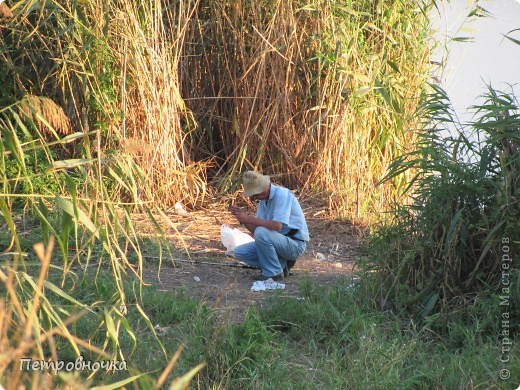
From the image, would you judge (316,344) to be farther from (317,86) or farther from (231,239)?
(317,86)

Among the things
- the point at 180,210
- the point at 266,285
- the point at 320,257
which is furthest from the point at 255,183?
the point at 180,210

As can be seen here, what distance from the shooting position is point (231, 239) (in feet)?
21.0

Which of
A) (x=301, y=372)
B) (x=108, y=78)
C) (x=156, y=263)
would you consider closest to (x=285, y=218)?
(x=156, y=263)

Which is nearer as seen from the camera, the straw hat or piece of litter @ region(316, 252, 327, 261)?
the straw hat

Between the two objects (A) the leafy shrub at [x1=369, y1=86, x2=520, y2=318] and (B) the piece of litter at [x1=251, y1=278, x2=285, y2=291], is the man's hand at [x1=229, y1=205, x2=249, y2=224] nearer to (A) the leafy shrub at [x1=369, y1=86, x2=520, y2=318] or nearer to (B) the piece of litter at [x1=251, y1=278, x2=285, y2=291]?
(B) the piece of litter at [x1=251, y1=278, x2=285, y2=291]

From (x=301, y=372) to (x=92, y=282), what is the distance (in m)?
1.80

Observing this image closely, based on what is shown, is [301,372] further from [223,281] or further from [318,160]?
[318,160]

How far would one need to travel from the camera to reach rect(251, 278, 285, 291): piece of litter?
18.5 ft

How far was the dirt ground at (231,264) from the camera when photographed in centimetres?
545

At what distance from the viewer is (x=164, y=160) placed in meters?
7.33

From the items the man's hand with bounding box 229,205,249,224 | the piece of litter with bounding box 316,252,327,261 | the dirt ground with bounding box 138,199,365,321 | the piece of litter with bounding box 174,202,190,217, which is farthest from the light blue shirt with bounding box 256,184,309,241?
the piece of litter with bounding box 174,202,190,217

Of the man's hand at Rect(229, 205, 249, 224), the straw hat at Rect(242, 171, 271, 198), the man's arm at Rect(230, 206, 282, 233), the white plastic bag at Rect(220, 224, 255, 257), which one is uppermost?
the straw hat at Rect(242, 171, 271, 198)

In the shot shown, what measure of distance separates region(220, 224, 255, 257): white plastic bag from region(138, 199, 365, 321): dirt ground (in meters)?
0.09

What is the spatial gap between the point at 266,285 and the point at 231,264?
623 millimetres
